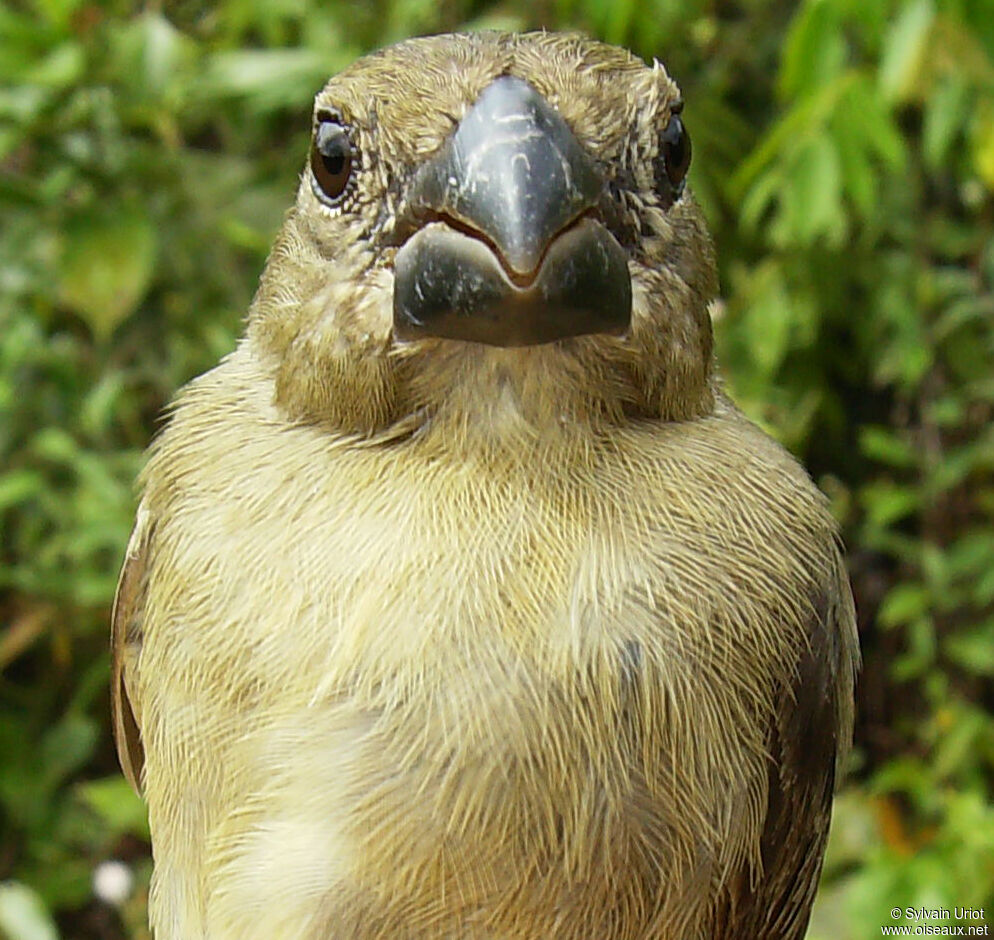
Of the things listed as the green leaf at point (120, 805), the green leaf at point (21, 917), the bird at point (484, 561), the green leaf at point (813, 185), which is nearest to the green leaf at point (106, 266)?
the green leaf at point (120, 805)

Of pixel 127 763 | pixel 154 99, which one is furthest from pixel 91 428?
pixel 127 763

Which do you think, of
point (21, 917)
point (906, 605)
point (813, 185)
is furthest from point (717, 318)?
point (21, 917)

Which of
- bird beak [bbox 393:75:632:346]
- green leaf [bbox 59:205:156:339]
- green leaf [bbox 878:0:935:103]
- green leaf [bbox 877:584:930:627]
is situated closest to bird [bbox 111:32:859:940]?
bird beak [bbox 393:75:632:346]

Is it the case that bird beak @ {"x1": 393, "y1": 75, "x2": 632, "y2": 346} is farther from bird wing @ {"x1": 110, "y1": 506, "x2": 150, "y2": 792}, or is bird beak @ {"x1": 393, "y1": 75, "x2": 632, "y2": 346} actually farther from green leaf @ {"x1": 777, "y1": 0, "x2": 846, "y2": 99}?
green leaf @ {"x1": 777, "y1": 0, "x2": 846, "y2": 99}

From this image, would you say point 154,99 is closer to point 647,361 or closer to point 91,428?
point 91,428

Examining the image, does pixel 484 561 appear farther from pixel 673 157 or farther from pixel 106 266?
pixel 106 266
